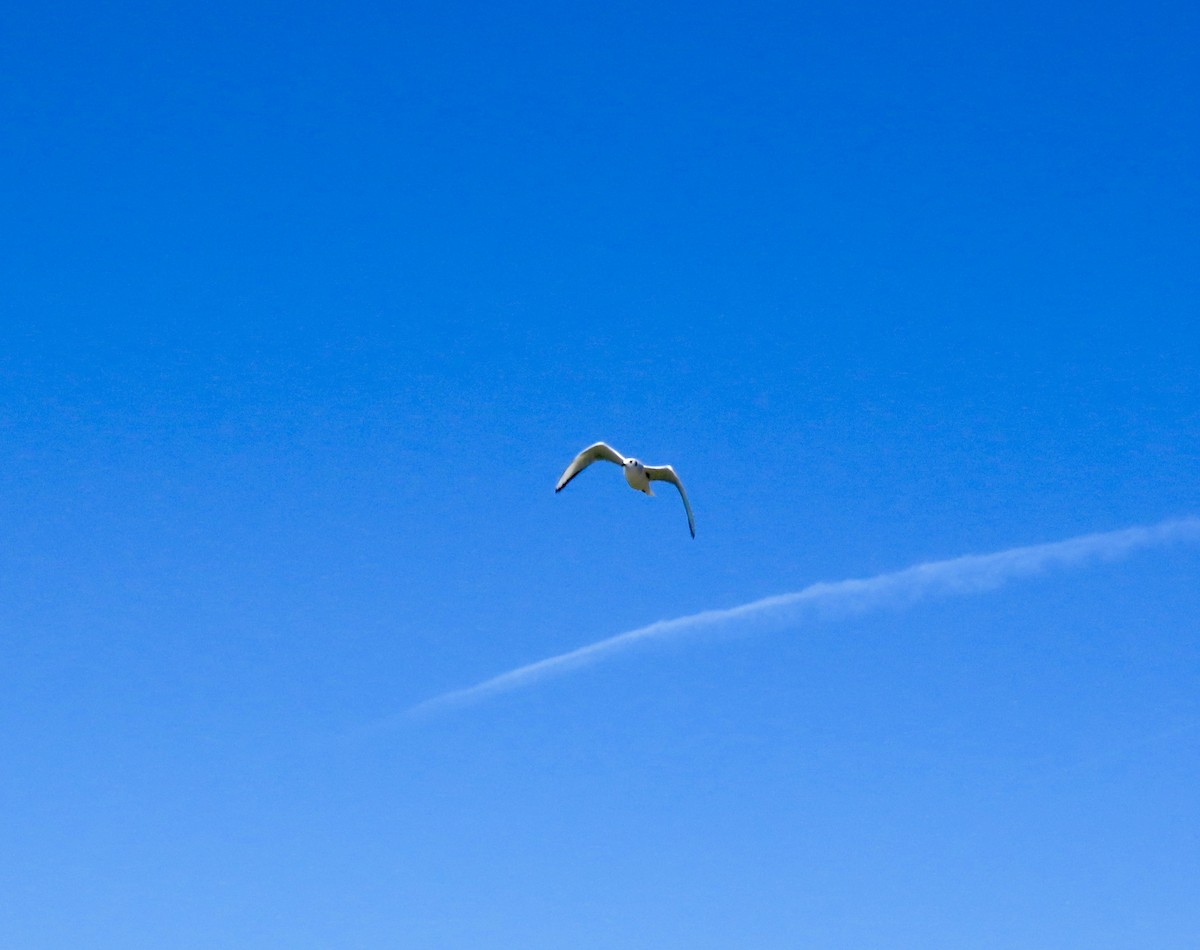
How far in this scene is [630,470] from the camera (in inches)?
2034

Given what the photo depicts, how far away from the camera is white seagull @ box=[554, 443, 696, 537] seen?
5162 centimetres

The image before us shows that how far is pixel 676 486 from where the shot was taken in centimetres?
5434

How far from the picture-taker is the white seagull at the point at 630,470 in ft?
169

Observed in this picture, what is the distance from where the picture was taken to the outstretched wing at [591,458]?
175ft

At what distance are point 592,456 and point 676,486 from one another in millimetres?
5621

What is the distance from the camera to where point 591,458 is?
54.5 metres

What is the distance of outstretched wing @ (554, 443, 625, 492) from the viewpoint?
5341 cm

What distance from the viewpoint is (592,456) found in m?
54.4

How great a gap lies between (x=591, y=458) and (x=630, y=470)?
12.4ft
